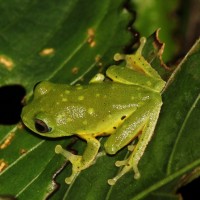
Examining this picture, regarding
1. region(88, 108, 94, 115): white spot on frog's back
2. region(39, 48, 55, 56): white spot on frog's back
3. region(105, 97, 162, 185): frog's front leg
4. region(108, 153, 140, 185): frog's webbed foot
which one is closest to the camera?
region(108, 153, 140, 185): frog's webbed foot

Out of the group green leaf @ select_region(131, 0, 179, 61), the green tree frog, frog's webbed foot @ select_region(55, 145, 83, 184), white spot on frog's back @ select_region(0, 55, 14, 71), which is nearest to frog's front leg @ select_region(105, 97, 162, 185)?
A: the green tree frog

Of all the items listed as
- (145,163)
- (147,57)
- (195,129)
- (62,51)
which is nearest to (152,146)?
(145,163)

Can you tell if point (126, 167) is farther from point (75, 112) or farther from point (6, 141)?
point (6, 141)

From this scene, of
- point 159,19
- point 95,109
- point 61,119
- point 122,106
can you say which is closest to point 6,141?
point 61,119

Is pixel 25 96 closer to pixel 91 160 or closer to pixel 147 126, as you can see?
pixel 91 160

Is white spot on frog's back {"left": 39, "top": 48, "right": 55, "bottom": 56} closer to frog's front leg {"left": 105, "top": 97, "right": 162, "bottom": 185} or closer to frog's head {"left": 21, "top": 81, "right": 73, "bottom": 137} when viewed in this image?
frog's head {"left": 21, "top": 81, "right": 73, "bottom": 137}

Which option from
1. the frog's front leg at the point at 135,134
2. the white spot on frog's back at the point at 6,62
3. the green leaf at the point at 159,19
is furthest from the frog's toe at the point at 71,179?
the green leaf at the point at 159,19

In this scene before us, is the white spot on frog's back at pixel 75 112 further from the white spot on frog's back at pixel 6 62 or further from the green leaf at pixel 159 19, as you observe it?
the green leaf at pixel 159 19
